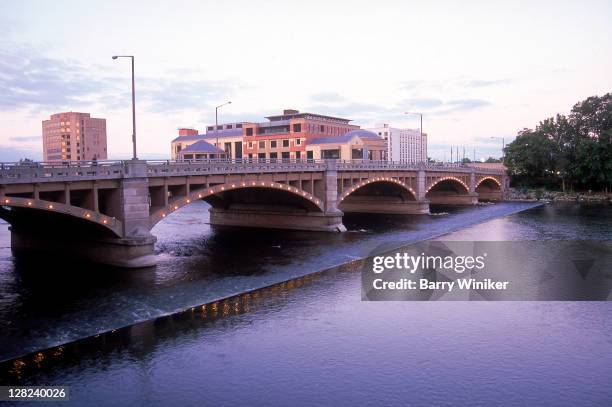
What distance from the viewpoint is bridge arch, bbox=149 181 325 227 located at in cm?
3647

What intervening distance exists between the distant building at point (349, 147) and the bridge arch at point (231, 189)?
4264 centimetres

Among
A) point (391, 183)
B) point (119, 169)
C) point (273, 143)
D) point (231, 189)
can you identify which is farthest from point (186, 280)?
point (273, 143)

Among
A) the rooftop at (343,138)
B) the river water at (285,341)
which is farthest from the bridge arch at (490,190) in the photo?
the river water at (285,341)

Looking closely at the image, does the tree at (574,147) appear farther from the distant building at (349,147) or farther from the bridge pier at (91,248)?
the bridge pier at (91,248)

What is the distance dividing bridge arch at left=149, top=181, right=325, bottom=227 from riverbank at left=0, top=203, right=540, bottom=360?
3.26 m


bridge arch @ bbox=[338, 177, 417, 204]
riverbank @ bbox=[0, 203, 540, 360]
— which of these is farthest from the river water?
bridge arch @ bbox=[338, 177, 417, 204]

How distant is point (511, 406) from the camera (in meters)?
16.8

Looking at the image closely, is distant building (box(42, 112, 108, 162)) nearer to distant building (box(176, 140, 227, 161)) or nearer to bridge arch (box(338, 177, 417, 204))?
distant building (box(176, 140, 227, 161))

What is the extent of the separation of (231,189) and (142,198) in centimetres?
1406

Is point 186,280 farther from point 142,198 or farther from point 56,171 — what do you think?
point 56,171

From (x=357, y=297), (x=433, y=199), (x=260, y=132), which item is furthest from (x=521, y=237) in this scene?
(x=260, y=132)

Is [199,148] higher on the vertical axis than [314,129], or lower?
lower

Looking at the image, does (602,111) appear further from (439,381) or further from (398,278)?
(439,381)

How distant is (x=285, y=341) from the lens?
22.1 m
